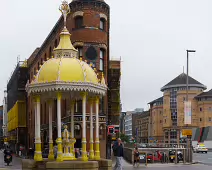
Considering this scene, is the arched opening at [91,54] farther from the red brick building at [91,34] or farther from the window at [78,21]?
the window at [78,21]

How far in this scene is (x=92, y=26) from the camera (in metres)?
40.5

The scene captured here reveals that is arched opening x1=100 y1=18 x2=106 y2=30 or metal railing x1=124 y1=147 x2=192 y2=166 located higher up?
arched opening x1=100 y1=18 x2=106 y2=30

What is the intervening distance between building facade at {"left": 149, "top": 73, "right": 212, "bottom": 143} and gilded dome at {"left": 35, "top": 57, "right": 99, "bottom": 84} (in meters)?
110

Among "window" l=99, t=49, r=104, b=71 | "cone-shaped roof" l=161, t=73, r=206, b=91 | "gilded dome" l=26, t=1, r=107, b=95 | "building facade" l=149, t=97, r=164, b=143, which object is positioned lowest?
"building facade" l=149, t=97, r=164, b=143

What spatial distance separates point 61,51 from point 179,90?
413 feet

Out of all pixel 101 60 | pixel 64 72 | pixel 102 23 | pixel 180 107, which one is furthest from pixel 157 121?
pixel 64 72

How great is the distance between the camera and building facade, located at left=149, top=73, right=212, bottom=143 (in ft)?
450

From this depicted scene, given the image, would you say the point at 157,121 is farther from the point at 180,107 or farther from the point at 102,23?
the point at 102,23

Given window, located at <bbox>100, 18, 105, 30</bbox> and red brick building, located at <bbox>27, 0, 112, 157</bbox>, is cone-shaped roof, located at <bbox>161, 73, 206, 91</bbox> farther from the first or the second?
red brick building, located at <bbox>27, 0, 112, 157</bbox>

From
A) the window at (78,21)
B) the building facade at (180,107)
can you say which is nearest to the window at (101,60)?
the window at (78,21)

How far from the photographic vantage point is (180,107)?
467ft

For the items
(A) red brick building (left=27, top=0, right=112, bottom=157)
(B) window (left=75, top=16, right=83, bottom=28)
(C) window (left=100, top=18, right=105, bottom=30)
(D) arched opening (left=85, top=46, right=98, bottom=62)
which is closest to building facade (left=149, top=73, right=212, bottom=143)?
(A) red brick building (left=27, top=0, right=112, bottom=157)

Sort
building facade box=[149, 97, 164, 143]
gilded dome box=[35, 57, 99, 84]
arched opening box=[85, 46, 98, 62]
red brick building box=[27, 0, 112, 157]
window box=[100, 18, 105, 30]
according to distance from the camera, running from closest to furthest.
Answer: gilded dome box=[35, 57, 99, 84] → red brick building box=[27, 0, 112, 157] → arched opening box=[85, 46, 98, 62] → window box=[100, 18, 105, 30] → building facade box=[149, 97, 164, 143]

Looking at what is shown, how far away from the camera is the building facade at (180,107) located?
137250 millimetres
